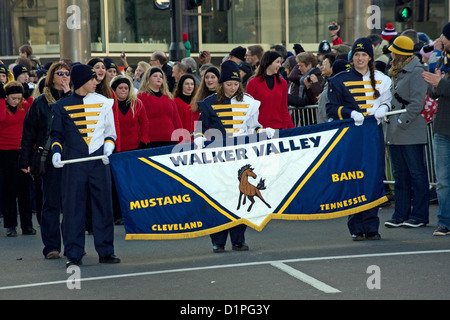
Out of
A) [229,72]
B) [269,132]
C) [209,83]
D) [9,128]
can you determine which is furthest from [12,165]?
[269,132]

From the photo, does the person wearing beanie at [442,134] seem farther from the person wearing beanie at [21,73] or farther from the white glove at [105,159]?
the person wearing beanie at [21,73]

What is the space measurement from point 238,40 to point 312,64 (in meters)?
15.7

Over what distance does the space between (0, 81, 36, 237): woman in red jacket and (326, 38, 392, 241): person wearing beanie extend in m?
4.46

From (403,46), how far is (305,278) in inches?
156

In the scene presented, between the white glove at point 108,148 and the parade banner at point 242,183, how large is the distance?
77mm

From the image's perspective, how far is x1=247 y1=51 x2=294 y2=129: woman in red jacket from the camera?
12.3 m

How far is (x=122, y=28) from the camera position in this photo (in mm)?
27984

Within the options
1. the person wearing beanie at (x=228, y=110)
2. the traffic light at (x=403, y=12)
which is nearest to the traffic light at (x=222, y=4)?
the traffic light at (x=403, y=12)

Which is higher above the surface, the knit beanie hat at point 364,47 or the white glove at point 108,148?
the knit beanie hat at point 364,47

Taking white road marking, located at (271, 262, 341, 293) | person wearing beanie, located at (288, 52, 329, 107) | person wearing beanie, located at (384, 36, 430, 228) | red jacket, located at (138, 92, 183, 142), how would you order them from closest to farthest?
white road marking, located at (271, 262, 341, 293), person wearing beanie, located at (384, 36, 430, 228), red jacket, located at (138, 92, 183, 142), person wearing beanie, located at (288, 52, 329, 107)

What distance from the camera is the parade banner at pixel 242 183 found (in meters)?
9.46

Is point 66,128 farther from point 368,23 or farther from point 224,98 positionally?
→ point 368,23

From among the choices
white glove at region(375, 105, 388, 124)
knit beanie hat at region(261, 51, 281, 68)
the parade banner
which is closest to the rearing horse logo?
the parade banner

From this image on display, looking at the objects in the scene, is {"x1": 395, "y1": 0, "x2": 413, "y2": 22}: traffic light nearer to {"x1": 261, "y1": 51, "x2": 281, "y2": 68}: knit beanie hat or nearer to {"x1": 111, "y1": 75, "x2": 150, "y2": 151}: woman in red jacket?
{"x1": 261, "y1": 51, "x2": 281, "y2": 68}: knit beanie hat
